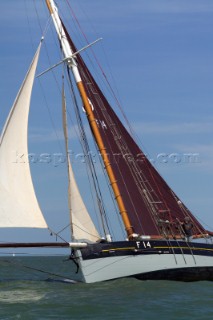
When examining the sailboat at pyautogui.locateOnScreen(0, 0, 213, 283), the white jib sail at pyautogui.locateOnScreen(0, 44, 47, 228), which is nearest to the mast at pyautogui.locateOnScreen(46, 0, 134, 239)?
the sailboat at pyautogui.locateOnScreen(0, 0, 213, 283)

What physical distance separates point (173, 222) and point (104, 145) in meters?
5.76

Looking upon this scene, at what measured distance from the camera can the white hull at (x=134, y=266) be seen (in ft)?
108

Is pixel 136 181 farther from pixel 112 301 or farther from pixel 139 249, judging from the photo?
pixel 112 301

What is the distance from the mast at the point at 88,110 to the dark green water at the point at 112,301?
4282 mm

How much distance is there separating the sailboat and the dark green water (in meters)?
0.96

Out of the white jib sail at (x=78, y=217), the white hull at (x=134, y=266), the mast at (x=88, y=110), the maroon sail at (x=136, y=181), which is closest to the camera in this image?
the white hull at (x=134, y=266)

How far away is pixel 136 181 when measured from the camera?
127 feet

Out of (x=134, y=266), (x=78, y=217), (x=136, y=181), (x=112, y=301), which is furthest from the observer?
(x=136, y=181)

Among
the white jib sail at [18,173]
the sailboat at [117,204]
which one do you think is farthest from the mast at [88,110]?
the white jib sail at [18,173]

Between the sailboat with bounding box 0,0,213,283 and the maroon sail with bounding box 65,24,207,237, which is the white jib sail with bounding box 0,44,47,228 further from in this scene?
the maroon sail with bounding box 65,24,207,237

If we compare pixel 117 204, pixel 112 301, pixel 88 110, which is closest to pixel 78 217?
pixel 117 204

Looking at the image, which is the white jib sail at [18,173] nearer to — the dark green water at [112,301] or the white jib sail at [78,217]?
the white jib sail at [78,217]

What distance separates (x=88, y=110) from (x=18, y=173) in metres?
7.07

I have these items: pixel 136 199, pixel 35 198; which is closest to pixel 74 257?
pixel 35 198
